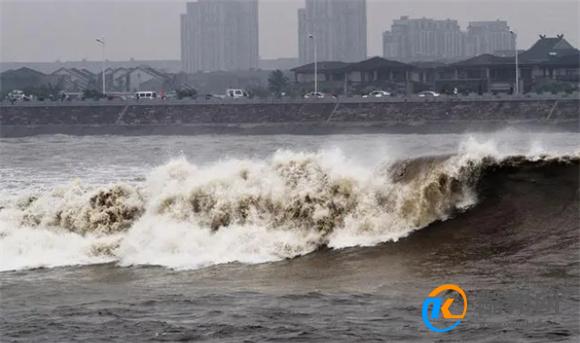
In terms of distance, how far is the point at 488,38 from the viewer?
17162 cm

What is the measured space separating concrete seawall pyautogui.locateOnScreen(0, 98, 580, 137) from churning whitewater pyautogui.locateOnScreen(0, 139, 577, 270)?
46012 millimetres

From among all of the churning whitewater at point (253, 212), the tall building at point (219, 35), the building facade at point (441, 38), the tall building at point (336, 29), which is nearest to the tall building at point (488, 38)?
the building facade at point (441, 38)

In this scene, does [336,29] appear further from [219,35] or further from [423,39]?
[219,35]

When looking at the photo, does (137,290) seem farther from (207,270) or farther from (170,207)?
(170,207)

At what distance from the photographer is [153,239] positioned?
578 inches

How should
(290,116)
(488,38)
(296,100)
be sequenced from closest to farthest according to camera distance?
1. (290,116)
2. (296,100)
3. (488,38)

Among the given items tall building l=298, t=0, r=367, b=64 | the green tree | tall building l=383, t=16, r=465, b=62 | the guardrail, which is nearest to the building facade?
tall building l=383, t=16, r=465, b=62

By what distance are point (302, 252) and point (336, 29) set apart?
16667cm

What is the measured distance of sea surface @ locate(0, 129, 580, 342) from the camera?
394 inches

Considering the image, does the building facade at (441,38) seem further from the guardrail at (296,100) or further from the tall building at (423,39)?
the guardrail at (296,100)

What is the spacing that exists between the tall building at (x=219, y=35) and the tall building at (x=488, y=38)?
35497mm

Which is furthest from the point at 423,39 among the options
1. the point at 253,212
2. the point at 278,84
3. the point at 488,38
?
the point at 253,212

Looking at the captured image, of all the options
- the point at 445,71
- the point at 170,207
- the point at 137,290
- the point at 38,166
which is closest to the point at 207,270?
the point at 137,290

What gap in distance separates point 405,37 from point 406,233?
167750 millimetres
